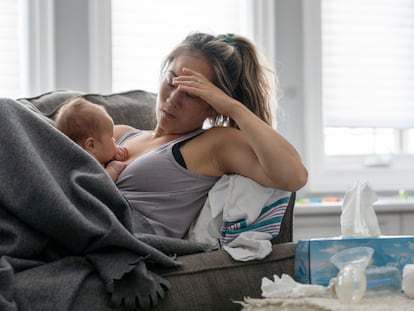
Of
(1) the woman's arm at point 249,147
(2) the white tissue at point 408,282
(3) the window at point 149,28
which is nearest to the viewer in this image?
(2) the white tissue at point 408,282

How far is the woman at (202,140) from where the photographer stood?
1688 mm

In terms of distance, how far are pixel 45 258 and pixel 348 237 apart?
63cm

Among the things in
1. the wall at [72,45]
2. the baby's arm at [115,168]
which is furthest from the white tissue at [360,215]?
the wall at [72,45]

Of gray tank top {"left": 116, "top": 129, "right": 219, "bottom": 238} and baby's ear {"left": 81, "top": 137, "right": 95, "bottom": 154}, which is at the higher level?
baby's ear {"left": 81, "top": 137, "right": 95, "bottom": 154}

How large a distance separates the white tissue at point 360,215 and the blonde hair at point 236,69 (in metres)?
0.42

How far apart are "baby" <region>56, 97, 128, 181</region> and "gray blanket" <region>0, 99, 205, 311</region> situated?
220mm

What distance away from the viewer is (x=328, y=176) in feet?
11.0

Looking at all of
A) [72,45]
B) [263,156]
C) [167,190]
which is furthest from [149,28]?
[263,156]

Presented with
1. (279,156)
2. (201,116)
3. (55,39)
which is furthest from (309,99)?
(279,156)

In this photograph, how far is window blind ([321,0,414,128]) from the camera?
3.43m

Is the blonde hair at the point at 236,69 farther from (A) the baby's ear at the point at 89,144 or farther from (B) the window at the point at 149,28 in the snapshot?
(B) the window at the point at 149,28

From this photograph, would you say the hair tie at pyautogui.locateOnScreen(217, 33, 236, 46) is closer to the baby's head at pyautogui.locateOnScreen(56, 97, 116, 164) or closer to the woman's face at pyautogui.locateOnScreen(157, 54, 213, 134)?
the woman's face at pyautogui.locateOnScreen(157, 54, 213, 134)

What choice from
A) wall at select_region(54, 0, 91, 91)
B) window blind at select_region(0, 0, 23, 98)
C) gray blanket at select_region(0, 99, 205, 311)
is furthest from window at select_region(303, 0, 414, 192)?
gray blanket at select_region(0, 99, 205, 311)

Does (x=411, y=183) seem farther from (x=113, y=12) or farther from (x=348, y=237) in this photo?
(x=348, y=237)
